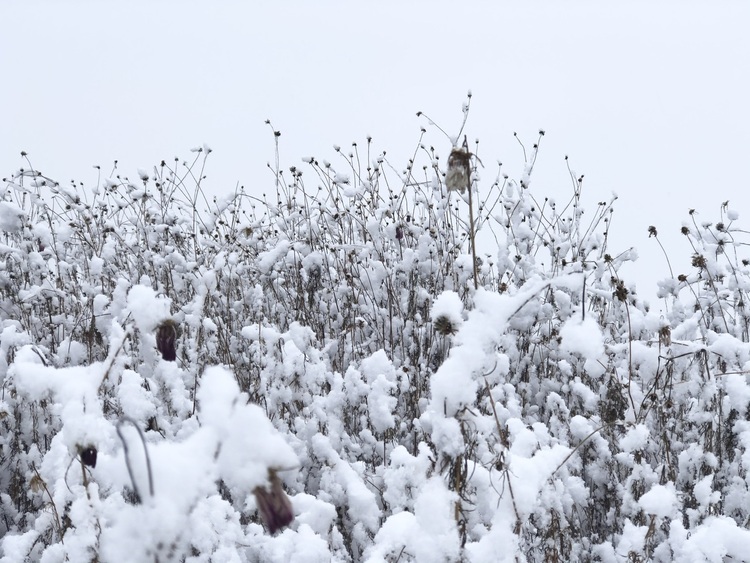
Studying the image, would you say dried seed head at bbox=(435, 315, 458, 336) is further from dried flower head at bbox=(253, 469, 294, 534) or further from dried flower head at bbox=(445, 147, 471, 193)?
dried flower head at bbox=(253, 469, 294, 534)

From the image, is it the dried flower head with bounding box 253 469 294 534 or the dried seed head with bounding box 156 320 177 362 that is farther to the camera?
the dried seed head with bounding box 156 320 177 362

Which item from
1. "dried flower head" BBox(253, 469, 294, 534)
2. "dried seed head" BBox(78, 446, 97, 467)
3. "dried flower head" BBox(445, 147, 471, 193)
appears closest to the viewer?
"dried flower head" BBox(253, 469, 294, 534)

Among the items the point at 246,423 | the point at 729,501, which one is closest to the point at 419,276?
the point at 729,501

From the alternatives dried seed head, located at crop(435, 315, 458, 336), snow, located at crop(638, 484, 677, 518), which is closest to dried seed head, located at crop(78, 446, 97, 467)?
dried seed head, located at crop(435, 315, 458, 336)

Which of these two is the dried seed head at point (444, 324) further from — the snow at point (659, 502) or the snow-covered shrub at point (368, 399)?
the snow at point (659, 502)

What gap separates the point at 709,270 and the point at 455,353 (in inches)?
117

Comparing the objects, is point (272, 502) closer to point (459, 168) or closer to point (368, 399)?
point (459, 168)

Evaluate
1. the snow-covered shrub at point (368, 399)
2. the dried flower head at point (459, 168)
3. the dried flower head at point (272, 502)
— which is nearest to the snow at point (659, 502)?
the snow-covered shrub at point (368, 399)

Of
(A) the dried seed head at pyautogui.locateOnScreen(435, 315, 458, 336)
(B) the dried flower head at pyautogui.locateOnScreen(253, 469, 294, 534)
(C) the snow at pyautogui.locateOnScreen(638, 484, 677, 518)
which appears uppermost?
(A) the dried seed head at pyautogui.locateOnScreen(435, 315, 458, 336)

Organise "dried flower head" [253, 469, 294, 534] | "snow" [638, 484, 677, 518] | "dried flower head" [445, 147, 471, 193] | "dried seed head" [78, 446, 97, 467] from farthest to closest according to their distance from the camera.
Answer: "snow" [638, 484, 677, 518] → "dried flower head" [445, 147, 471, 193] → "dried seed head" [78, 446, 97, 467] → "dried flower head" [253, 469, 294, 534]

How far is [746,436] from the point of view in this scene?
7.14 ft

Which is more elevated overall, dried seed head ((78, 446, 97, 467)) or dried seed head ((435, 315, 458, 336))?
dried seed head ((435, 315, 458, 336))

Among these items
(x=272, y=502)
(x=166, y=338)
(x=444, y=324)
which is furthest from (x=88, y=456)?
(x=444, y=324)

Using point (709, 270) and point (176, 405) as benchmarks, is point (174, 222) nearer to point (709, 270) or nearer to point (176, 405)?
point (176, 405)
